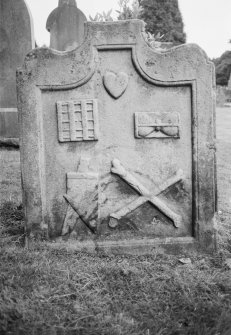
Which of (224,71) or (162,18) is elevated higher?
(162,18)

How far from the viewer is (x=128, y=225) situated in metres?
2.93

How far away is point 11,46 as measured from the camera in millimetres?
6758

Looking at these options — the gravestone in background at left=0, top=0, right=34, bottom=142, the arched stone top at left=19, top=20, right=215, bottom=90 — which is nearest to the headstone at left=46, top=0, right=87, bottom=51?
the gravestone in background at left=0, top=0, right=34, bottom=142

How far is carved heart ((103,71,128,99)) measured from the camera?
9.04 ft

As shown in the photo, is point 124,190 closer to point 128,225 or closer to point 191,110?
point 128,225

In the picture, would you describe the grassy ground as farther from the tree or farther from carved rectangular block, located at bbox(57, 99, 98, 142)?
the tree

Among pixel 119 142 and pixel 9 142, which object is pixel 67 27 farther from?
pixel 119 142

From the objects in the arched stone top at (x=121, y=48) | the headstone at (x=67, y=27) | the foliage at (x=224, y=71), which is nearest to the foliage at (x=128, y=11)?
the arched stone top at (x=121, y=48)

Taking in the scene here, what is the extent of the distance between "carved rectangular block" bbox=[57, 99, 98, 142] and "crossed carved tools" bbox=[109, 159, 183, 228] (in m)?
0.30

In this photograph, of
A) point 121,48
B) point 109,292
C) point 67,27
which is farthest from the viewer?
point 67,27

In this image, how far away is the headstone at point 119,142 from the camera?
276 centimetres

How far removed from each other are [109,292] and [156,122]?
1.27m

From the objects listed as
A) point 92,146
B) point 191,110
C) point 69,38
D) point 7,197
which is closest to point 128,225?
point 92,146

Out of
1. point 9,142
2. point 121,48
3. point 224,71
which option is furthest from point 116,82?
point 224,71
